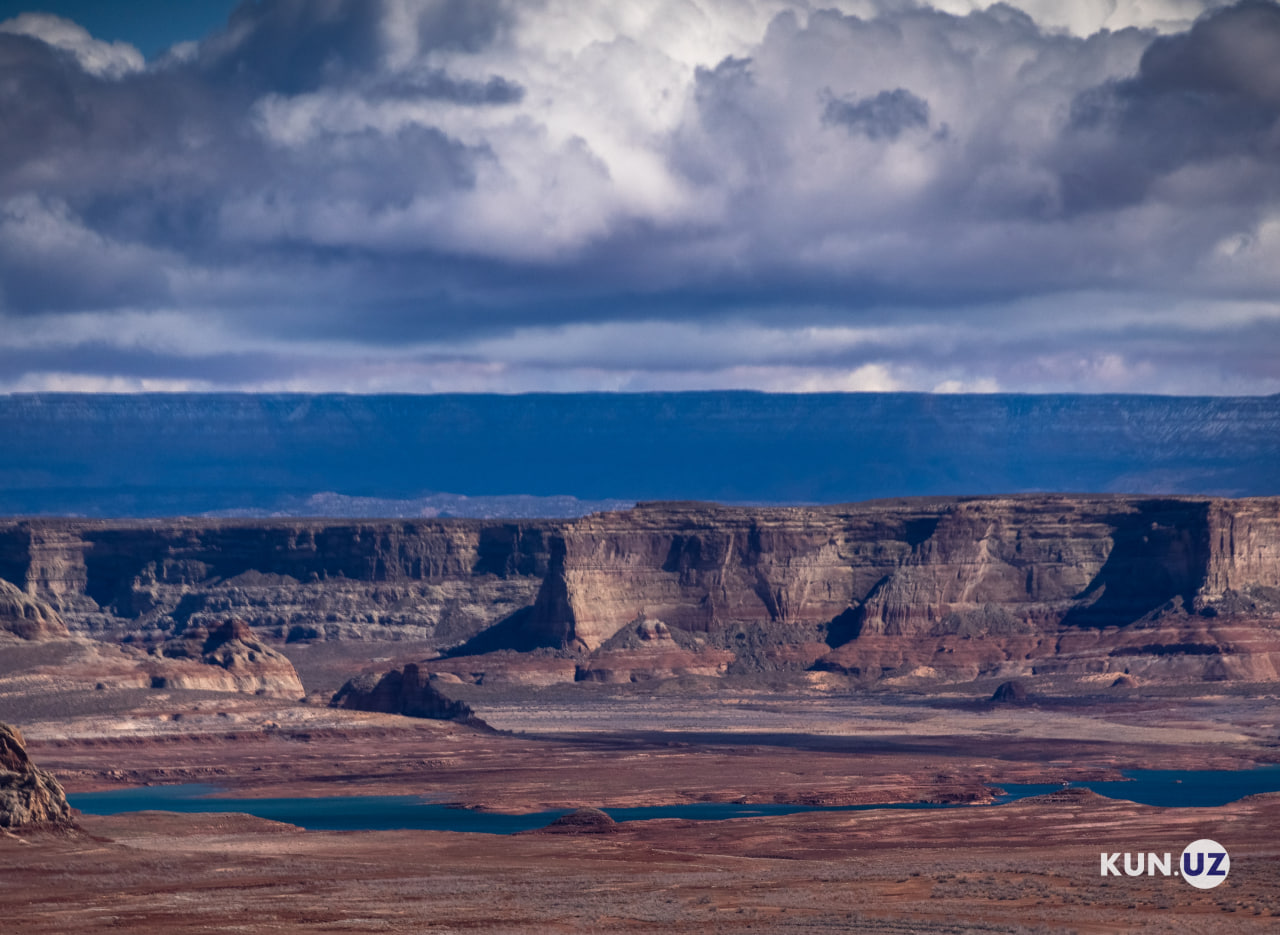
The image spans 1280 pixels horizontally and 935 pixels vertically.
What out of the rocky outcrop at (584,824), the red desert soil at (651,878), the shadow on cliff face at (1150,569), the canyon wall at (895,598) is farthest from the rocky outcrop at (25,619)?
the shadow on cliff face at (1150,569)

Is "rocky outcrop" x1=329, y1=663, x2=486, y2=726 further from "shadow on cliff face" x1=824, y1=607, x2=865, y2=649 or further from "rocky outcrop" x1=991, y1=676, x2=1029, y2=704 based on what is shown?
"shadow on cliff face" x1=824, y1=607, x2=865, y2=649

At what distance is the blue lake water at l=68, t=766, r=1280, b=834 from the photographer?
10350cm

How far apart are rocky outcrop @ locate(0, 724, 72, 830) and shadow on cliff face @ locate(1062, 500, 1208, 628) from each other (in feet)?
389

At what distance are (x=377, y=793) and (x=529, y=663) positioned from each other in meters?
66.8

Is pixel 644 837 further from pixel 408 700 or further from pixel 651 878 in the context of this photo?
pixel 408 700

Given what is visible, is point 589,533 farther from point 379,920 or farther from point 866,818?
point 379,920

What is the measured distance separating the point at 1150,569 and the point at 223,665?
251 ft

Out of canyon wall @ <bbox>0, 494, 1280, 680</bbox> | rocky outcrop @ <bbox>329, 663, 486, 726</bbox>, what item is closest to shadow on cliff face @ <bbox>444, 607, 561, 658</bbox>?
canyon wall @ <bbox>0, 494, 1280, 680</bbox>

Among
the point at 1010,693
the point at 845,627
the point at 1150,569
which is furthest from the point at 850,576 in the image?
the point at 1010,693

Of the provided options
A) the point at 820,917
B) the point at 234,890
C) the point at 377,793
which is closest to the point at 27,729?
the point at 377,793

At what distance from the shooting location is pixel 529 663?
604ft

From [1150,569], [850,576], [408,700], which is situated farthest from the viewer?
[850,576]

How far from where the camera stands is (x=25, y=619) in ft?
504

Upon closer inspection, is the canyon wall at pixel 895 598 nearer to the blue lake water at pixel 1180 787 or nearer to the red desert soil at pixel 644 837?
the red desert soil at pixel 644 837
